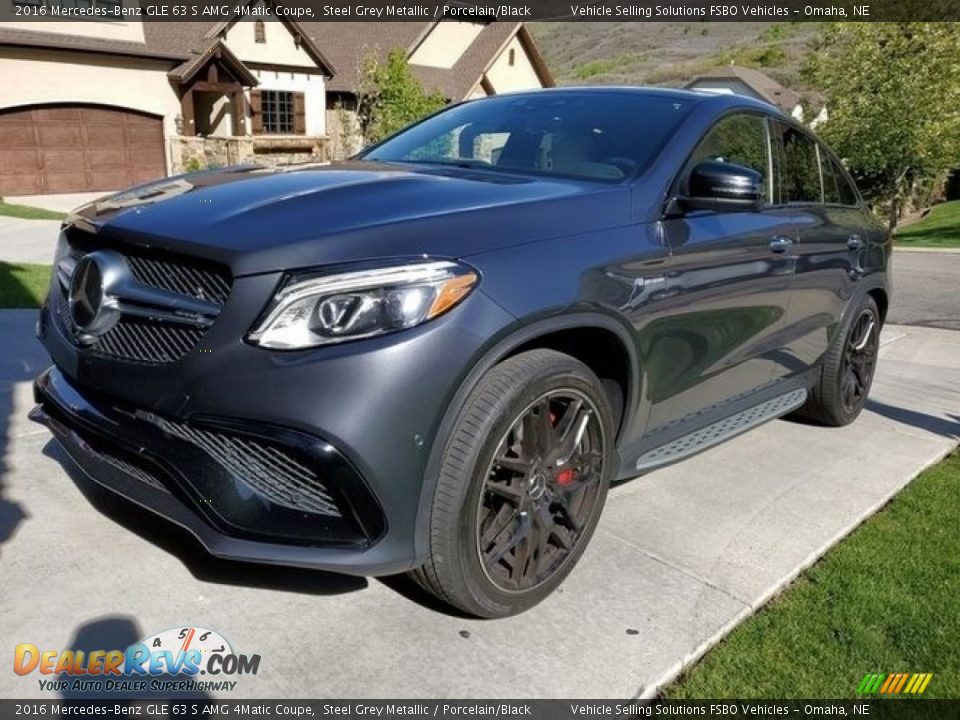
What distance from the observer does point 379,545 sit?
94.3 inches

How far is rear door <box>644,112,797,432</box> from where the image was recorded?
3.22m

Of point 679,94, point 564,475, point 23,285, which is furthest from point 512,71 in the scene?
point 564,475

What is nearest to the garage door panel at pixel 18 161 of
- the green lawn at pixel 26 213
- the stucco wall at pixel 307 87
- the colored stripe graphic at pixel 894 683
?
the green lawn at pixel 26 213

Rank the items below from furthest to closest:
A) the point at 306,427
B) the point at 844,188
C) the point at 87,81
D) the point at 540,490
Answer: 1. the point at 87,81
2. the point at 844,188
3. the point at 540,490
4. the point at 306,427

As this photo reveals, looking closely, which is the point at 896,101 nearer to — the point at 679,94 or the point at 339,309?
the point at 679,94

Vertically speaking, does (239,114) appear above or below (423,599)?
above

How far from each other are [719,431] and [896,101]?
979 inches

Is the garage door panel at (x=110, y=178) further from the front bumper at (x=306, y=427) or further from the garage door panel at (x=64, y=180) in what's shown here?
the front bumper at (x=306, y=427)

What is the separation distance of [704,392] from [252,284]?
2.04 m

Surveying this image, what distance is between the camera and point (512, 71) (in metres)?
36.6

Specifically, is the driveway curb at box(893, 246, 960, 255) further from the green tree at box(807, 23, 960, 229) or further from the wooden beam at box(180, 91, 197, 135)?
the wooden beam at box(180, 91, 197, 135)

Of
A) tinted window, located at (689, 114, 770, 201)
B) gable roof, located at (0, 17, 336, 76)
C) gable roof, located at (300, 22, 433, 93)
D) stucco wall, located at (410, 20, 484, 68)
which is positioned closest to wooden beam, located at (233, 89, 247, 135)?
gable roof, located at (0, 17, 336, 76)

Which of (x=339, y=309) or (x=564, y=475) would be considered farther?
(x=564, y=475)

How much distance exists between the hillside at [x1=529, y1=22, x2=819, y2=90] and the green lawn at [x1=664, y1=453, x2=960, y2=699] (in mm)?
60971
